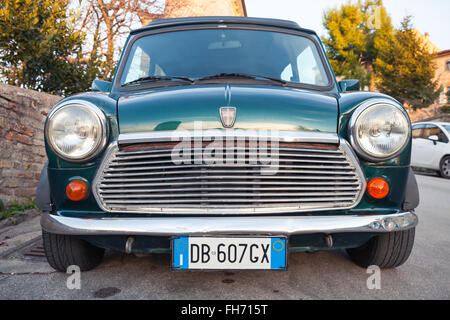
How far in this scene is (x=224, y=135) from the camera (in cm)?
188

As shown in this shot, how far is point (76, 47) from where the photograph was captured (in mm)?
5852

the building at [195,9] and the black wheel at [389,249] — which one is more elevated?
the building at [195,9]

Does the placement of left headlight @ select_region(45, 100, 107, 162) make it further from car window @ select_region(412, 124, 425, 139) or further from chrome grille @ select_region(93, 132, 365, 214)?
car window @ select_region(412, 124, 425, 139)

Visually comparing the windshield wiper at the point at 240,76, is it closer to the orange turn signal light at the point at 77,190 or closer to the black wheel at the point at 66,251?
the orange turn signal light at the point at 77,190

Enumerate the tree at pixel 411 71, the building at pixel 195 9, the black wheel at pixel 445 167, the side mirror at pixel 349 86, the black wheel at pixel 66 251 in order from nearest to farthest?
the black wheel at pixel 66 251
the side mirror at pixel 349 86
the black wheel at pixel 445 167
the building at pixel 195 9
the tree at pixel 411 71

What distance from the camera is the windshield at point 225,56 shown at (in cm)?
270

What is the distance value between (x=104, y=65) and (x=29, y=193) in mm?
3128

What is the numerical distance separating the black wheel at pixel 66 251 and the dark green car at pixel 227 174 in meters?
0.02

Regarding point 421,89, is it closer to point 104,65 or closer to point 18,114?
point 104,65

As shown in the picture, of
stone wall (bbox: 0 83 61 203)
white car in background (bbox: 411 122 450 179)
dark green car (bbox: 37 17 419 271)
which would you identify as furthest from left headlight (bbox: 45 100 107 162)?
white car in background (bbox: 411 122 450 179)

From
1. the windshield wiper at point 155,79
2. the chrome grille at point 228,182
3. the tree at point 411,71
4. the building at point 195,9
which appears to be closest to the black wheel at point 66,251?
the chrome grille at point 228,182

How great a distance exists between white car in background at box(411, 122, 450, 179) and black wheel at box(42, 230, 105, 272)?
30.4 ft

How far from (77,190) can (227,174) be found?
81 cm
